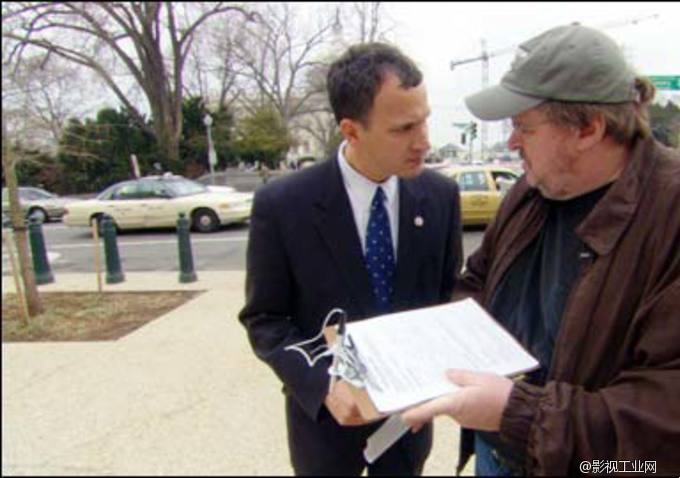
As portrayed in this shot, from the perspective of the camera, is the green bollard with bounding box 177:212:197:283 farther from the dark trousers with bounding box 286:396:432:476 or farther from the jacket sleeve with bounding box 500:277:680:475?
the jacket sleeve with bounding box 500:277:680:475

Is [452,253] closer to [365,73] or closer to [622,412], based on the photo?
[365,73]

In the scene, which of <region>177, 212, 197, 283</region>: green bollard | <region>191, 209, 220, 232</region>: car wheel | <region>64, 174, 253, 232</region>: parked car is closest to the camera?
<region>177, 212, 197, 283</region>: green bollard

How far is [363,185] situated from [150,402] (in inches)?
90.0

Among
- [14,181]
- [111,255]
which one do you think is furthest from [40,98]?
[111,255]

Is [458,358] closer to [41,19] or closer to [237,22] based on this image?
[41,19]

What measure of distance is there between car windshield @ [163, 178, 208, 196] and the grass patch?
16.3 feet

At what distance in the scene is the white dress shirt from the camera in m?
1.61

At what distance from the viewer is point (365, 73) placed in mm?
1519

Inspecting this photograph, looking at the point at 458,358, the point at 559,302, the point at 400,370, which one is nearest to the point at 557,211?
the point at 559,302

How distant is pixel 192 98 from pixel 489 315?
6.42 metres

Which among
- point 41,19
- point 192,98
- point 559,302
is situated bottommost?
point 559,302

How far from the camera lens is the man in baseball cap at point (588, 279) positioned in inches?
36.0

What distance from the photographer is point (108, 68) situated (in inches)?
260

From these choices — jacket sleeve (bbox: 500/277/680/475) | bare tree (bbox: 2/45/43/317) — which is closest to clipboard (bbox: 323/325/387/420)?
jacket sleeve (bbox: 500/277/680/475)
